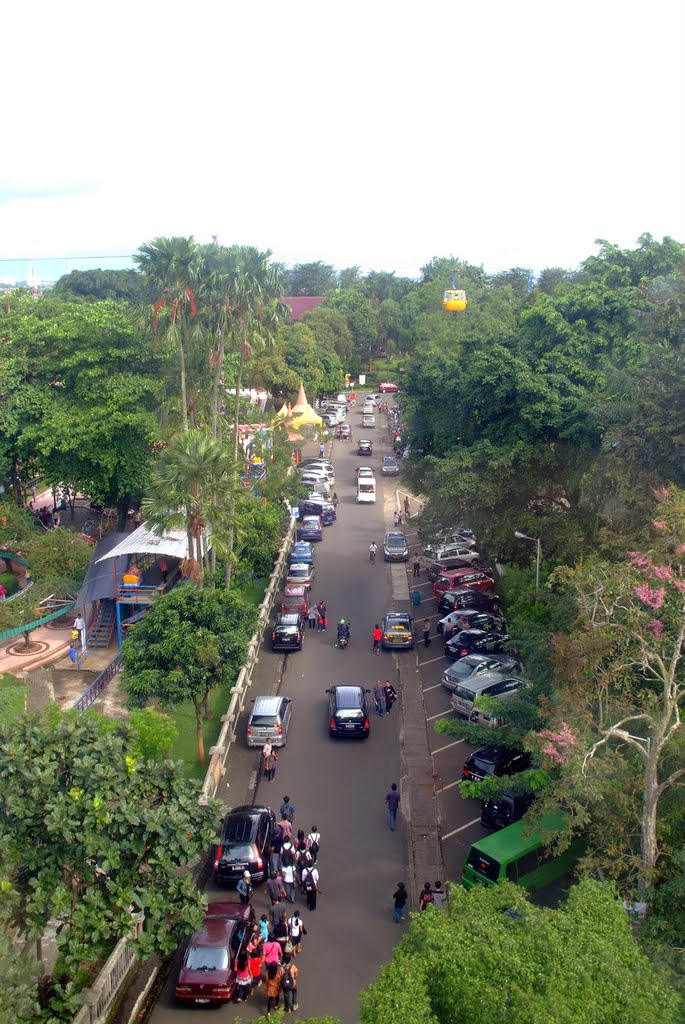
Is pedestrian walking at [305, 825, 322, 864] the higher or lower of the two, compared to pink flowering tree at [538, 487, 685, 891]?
lower

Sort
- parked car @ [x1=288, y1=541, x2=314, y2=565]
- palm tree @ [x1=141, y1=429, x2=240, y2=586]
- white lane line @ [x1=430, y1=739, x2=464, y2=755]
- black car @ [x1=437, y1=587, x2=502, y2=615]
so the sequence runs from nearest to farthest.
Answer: white lane line @ [x1=430, y1=739, x2=464, y2=755] < palm tree @ [x1=141, y1=429, x2=240, y2=586] < black car @ [x1=437, y1=587, x2=502, y2=615] < parked car @ [x1=288, y1=541, x2=314, y2=565]

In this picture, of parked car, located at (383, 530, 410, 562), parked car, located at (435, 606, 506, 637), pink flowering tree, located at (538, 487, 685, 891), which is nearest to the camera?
pink flowering tree, located at (538, 487, 685, 891)

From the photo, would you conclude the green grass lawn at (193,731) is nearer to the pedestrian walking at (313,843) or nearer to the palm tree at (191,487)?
the pedestrian walking at (313,843)

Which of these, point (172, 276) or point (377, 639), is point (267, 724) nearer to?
point (377, 639)

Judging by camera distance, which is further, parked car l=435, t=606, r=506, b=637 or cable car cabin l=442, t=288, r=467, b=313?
cable car cabin l=442, t=288, r=467, b=313

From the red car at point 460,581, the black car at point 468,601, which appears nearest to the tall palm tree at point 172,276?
the black car at point 468,601

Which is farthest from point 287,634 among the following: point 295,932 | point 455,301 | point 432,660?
point 455,301

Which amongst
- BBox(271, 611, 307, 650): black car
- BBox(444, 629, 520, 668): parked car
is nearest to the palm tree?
BBox(271, 611, 307, 650): black car

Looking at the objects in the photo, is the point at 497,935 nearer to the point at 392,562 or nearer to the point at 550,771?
the point at 550,771

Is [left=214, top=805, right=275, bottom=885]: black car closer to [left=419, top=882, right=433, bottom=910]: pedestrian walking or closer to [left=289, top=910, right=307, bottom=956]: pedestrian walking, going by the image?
[left=289, top=910, right=307, bottom=956]: pedestrian walking
